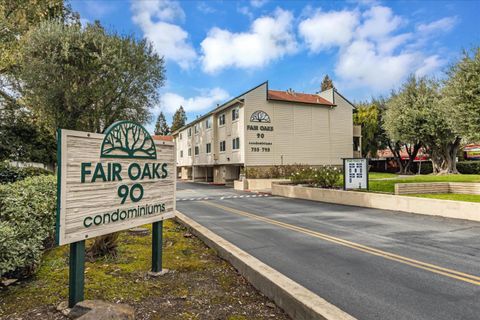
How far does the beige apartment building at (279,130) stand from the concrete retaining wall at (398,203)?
13133 millimetres

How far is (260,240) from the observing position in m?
8.23

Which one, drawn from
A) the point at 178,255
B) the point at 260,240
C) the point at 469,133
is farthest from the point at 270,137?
the point at 178,255

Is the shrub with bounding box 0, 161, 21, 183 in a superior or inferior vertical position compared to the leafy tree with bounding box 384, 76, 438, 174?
inferior

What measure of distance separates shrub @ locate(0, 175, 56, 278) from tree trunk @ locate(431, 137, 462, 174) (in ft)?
119

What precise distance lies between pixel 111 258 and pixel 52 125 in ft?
68.5

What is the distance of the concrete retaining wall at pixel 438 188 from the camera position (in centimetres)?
1489

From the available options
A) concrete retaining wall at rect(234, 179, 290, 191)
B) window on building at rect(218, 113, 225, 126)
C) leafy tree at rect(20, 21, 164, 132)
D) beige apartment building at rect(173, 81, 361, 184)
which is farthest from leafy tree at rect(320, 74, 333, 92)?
leafy tree at rect(20, 21, 164, 132)

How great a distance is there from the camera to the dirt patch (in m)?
3.48

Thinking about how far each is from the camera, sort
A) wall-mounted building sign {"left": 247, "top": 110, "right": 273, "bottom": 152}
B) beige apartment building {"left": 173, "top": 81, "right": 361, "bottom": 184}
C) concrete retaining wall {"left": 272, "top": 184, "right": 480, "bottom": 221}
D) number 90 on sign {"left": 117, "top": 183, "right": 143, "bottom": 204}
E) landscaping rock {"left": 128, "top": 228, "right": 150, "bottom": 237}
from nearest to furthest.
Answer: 1. number 90 on sign {"left": 117, "top": 183, "right": 143, "bottom": 204}
2. landscaping rock {"left": 128, "top": 228, "right": 150, "bottom": 237}
3. concrete retaining wall {"left": 272, "top": 184, "right": 480, "bottom": 221}
4. wall-mounted building sign {"left": 247, "top": 110, "right": 273, "bottom": 152}
5. beige apartment building {"left": 173, "top": 81, "right": 361, "bottom": 184}

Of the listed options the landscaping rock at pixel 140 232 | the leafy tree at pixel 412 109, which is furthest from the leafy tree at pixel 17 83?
the leafy tree at pixel 412 109

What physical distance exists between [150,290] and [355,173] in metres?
15.6

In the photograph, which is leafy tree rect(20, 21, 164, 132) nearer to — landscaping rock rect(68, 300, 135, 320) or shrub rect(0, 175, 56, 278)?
shrub rect(0, 175, 56, 278)

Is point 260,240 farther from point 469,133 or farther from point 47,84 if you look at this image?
point 47,84

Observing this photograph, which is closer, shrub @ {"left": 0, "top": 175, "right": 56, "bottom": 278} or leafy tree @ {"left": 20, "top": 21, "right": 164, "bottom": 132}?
shrub @ {"left": 0, "top": 175, "right": 56, "bottom": 278}
